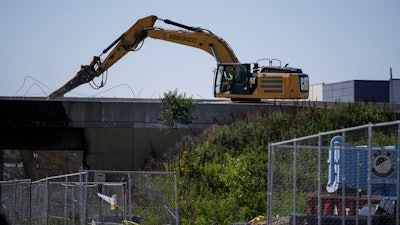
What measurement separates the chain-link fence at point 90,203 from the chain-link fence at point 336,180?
598 centimetres

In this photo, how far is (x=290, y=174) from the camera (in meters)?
18.0

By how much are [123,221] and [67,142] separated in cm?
1528

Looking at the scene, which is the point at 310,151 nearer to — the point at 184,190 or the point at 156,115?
the point at 184,190

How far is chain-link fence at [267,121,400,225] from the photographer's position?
1400 centimetres

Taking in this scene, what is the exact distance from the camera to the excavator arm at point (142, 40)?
4094cm

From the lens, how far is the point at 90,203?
87.2ft

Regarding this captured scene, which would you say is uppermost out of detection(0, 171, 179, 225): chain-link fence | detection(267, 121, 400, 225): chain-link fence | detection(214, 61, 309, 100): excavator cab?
detection(214, 61, 309, 100): excavator cab

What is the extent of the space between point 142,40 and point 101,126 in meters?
5.81

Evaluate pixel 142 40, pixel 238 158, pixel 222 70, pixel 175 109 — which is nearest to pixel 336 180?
pixel 238 158

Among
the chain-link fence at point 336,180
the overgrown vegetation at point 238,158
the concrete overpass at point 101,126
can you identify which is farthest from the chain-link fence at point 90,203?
the concrete overpass at point 101,126

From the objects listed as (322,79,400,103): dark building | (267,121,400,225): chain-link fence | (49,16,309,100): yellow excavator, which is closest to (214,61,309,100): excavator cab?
(49,16,309,100): yellow excavator

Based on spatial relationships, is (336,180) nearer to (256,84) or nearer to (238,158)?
(238,158)

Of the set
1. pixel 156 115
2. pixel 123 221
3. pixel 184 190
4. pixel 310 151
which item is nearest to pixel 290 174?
pixel 310 151

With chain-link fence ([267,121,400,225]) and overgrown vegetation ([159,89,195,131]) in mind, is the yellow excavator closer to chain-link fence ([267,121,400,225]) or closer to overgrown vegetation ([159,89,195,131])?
overgrown vegetation ([159,89,195,131])
